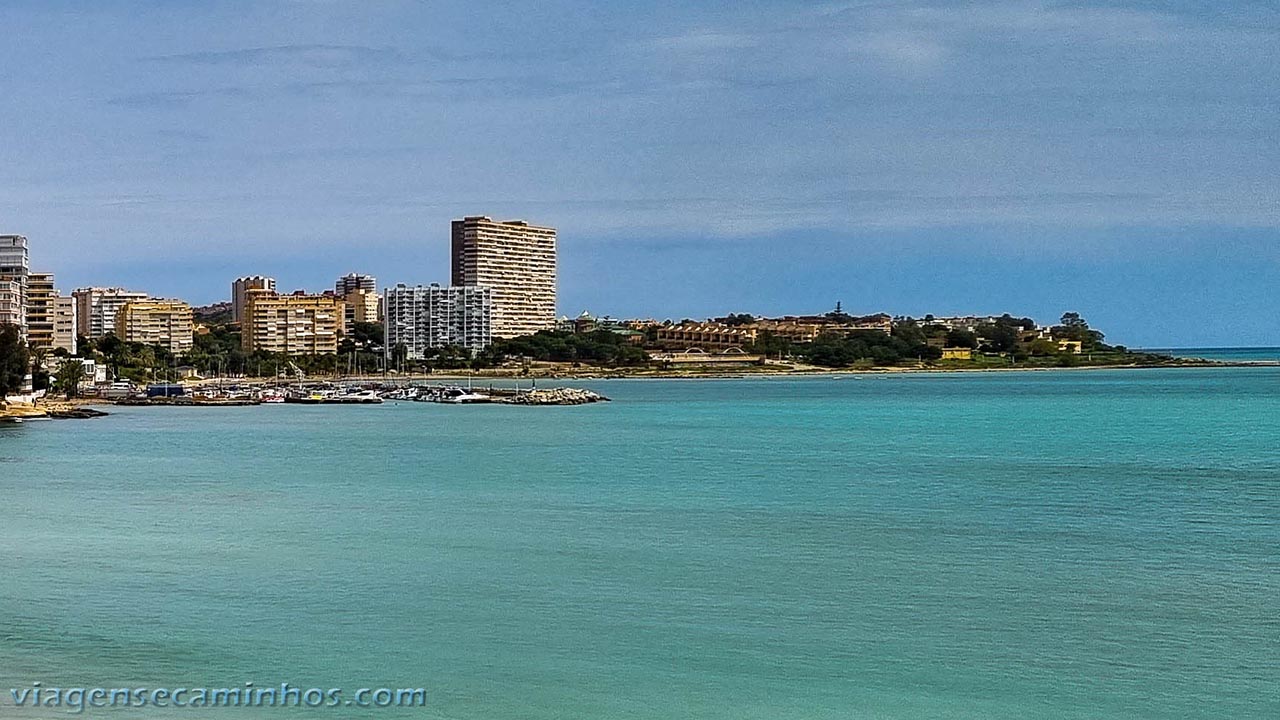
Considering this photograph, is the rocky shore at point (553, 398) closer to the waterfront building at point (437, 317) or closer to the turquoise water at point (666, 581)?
the turquoise water at point (666, 581)

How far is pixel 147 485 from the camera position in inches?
973

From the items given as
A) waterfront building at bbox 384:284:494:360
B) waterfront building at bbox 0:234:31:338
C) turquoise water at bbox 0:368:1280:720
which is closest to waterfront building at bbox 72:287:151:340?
waterfront building at bbox 384:284:494:360

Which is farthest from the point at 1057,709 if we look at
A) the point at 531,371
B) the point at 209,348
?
the point at 209,348

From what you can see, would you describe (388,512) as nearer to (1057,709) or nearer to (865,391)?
(1057,709)

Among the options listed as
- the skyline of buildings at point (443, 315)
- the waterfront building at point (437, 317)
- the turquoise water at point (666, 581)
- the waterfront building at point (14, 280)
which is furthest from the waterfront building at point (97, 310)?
the turquoise water at point (666, 581)

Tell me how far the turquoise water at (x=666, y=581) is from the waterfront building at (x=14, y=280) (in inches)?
1576

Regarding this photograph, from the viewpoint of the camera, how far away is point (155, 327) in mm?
112562

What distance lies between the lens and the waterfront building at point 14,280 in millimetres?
68062

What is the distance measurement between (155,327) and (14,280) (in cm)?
4031

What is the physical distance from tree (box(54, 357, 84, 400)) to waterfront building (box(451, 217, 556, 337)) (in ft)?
221

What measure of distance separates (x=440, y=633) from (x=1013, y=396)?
60729mm

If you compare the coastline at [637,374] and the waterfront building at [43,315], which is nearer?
the waterfront building at [43,315]

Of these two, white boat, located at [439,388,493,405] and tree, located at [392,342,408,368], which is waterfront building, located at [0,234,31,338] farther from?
tree, located at [392,342,408,368]

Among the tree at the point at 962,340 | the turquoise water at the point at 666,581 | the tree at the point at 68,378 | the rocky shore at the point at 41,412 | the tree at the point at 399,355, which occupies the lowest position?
the turquoise water at the point at 666,581
